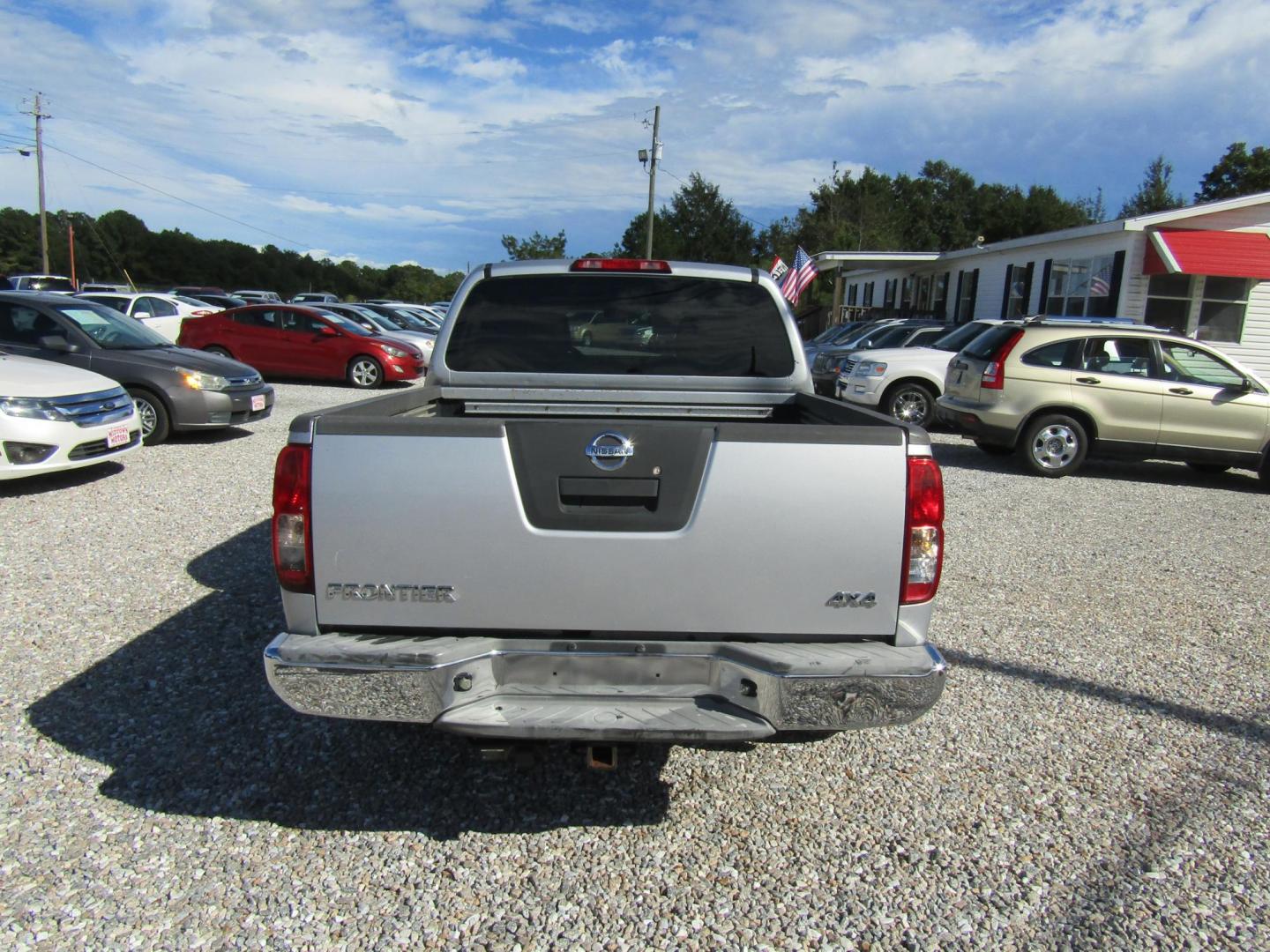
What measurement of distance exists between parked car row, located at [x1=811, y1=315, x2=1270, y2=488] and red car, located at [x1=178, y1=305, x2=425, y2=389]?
10592 mm

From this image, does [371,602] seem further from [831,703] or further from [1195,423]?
[1195,423]

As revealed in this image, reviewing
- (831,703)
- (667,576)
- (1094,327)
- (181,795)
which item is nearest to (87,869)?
(181,795)

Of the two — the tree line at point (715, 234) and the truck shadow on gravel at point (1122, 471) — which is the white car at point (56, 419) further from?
the tree line at point (715, 234)

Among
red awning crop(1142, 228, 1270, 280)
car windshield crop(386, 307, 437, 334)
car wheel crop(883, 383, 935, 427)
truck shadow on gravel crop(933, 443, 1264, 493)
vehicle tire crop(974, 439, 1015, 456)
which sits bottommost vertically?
truck shadow on gravel crop(933, 443, 1264, 493)

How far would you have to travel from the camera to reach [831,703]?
2619 mm

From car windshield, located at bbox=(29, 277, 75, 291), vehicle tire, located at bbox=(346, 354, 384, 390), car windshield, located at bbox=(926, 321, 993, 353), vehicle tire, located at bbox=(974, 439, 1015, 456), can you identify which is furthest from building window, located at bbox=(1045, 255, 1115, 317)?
car windshield, located at bbox=(29, 277, 75, 291)

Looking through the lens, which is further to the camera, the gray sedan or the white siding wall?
the white siding wall

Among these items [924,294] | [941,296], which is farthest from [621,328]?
[924,294]

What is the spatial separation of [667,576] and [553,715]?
0.52 m

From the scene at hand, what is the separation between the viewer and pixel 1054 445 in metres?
10.1

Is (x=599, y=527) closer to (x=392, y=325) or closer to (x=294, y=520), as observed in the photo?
(x=294, y=520)

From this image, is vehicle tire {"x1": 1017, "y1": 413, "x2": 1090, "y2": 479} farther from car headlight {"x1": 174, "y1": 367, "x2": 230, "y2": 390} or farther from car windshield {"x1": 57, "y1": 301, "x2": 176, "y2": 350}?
car windshield {"x1": 57, "y1": 301, "x2": 176, "y2": 350}

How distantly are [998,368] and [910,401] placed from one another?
2.93 meters

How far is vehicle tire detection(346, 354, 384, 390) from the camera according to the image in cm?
1706
